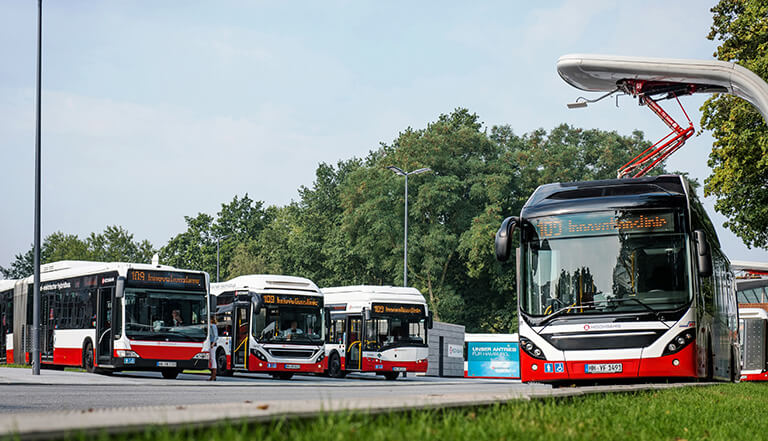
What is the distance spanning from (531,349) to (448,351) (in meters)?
30.8

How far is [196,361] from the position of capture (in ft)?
85.4

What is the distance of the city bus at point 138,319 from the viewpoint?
2552cm

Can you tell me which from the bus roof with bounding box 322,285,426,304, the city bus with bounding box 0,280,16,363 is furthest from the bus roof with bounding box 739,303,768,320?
the city bus with bounding box 0,280,16,363

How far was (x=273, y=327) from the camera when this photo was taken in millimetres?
31812

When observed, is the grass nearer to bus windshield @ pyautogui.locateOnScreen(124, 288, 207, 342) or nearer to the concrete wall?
bus windshield @ pyautogui.locateOnScreen(124, 288, 207, 342)

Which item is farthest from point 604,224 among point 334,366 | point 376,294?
point 334,366

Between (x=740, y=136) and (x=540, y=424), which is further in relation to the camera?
(x=740, y=136)

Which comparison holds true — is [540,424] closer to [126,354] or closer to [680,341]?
[680,341]

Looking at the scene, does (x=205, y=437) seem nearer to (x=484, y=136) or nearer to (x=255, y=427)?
(x=255, y=427)

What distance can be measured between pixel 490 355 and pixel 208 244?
61.9 m

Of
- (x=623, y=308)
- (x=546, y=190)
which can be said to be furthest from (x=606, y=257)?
(x=546, y=190)

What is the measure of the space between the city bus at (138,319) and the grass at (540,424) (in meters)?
16.8

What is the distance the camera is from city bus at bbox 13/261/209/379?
25516mm

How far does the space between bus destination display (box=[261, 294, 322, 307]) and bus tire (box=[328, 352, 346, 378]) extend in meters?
4.89
